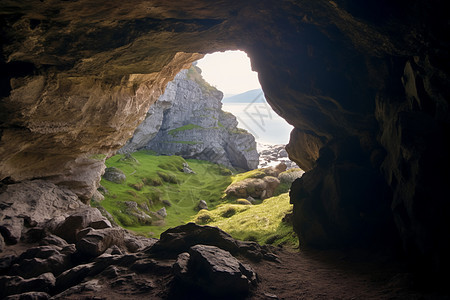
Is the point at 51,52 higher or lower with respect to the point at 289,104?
higher

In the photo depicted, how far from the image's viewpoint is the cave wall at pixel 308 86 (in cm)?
773

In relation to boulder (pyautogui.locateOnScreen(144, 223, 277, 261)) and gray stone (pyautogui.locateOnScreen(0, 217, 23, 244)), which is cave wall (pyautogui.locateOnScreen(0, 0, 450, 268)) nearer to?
gray stone (pyautogui.locateOnScreen(0, 217, 23, 244))

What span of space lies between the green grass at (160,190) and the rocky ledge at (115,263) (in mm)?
11795

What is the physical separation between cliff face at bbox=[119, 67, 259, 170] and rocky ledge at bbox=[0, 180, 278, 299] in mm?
62513

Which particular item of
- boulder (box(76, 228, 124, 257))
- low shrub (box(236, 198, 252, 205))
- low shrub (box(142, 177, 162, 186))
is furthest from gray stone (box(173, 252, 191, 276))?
low shrub (box(142, 177, 162, 186))

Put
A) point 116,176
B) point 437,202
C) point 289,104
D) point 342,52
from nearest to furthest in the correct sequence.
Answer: point 437,202
point 342,52
point 289,104
point 116,176

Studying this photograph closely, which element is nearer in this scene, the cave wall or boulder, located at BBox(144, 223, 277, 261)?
the cave wall

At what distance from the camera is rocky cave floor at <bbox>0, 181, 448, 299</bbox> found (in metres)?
7.83

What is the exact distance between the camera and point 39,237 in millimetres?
14289

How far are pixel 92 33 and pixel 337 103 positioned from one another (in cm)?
1175

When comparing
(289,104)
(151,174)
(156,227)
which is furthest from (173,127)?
(289,104)

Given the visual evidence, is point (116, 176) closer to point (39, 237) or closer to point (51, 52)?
point (39, 237)

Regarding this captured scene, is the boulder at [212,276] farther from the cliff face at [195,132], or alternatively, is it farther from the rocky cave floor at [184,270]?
the cliff face at [195,132]

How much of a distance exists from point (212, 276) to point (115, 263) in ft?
13.8
